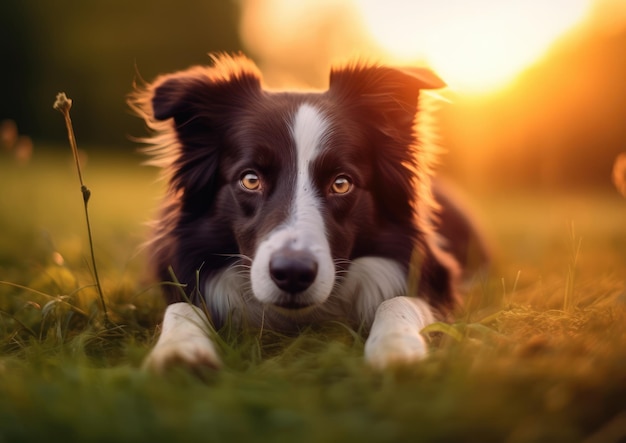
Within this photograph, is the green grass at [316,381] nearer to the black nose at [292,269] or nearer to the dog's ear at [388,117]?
the black nose at [292,269]

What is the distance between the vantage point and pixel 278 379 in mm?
2395

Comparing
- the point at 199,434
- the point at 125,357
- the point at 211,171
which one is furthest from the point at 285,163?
the point at 199,434

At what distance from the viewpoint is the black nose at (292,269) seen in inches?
114

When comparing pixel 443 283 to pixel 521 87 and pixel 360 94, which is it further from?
pixel 521 87

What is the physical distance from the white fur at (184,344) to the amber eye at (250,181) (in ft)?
2.52

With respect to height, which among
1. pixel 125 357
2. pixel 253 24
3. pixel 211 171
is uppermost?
pixel 253 24

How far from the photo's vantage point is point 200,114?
12.5ft

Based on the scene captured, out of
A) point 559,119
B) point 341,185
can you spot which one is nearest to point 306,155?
point 341,185

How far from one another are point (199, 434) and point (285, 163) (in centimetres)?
190

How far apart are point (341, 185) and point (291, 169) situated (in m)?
0.32

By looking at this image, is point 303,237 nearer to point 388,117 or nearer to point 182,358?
point 182,358

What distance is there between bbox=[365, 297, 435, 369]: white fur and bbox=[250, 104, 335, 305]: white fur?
0.34 meters

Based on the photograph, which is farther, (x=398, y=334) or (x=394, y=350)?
(x=398, y=334)

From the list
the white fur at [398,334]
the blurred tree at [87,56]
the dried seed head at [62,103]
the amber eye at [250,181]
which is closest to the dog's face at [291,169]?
the amber eye at [250,181]
